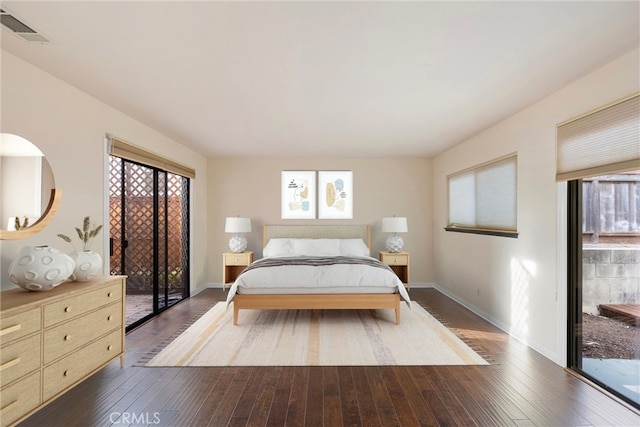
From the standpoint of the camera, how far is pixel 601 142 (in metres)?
2.40

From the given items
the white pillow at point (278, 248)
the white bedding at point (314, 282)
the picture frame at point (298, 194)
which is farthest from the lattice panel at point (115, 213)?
the picture frame at point (298, 194)

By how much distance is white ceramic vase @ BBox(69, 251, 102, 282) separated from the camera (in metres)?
2.46

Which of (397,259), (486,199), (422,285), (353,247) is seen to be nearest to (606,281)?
(486,199)

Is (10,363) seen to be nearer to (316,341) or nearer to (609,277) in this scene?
(316,341)

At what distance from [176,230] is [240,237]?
3.66ft

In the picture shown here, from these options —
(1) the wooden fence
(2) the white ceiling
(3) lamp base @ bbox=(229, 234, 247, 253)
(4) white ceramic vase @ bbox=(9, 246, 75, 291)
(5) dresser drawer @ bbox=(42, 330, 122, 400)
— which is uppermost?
(2) the white ceiling

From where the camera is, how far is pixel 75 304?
7.39 ft

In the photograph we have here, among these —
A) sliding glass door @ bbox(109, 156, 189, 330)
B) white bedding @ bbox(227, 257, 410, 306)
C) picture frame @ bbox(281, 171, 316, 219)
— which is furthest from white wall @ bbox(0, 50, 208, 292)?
picture frame @ bbox(281, 171, 316, 219)

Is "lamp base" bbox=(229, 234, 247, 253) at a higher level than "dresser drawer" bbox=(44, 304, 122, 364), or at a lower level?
higher

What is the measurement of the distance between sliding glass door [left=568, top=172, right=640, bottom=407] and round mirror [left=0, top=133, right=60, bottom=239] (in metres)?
4.35

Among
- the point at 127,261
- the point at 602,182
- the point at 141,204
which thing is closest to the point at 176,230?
the point at 141,204

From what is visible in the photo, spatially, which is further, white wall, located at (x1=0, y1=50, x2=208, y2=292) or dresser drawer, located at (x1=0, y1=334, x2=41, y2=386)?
white wall, located at (x1=0, y1=50, x2=208, y2=292)

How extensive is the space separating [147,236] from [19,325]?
2.43 meters

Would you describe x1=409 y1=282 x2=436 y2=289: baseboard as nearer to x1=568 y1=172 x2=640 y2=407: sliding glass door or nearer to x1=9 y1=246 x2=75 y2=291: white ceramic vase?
x1=568 y1=172 x2=640 y2=407: sliding glass door
